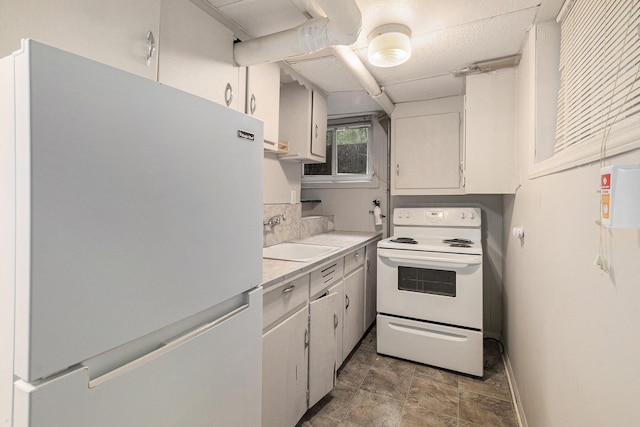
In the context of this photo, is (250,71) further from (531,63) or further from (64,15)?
(531,63)

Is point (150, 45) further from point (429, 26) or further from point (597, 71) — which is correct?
point (597, 71)

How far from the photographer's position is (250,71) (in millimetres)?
1714

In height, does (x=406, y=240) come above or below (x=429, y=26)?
below

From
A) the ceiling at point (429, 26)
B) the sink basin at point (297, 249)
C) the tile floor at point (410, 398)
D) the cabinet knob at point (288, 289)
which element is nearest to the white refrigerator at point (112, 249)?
the cabinet knob at point (288, 289)

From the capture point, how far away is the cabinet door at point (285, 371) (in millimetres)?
1294

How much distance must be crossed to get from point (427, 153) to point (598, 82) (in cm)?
179

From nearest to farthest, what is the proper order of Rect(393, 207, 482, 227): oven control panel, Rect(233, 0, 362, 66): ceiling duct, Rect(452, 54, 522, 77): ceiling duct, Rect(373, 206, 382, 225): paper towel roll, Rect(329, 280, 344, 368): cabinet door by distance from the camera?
Rect(233, 0, 362, 66): ceiling duct
Rect(452, 54, 522, 77): ceiling duct
Rect(329, 280, 344, 368): cabinet door
Rect(393, 207, 482, 227): oven control panel
Rect(373, 206, 382, 225): paper towel roll

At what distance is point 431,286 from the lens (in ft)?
7.36

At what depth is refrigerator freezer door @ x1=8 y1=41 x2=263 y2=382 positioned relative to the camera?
19.7 inches

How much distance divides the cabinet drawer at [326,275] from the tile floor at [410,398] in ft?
2.41

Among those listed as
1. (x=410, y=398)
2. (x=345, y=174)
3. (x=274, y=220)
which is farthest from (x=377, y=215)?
(x=410, y=398)

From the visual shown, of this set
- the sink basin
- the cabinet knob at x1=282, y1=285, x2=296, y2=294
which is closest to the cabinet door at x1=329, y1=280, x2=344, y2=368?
the sink basin

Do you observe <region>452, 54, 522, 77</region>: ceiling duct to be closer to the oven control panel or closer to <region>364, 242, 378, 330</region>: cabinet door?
the oven control panel

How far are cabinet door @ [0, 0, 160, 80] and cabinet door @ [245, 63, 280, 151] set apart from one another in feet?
1.97
